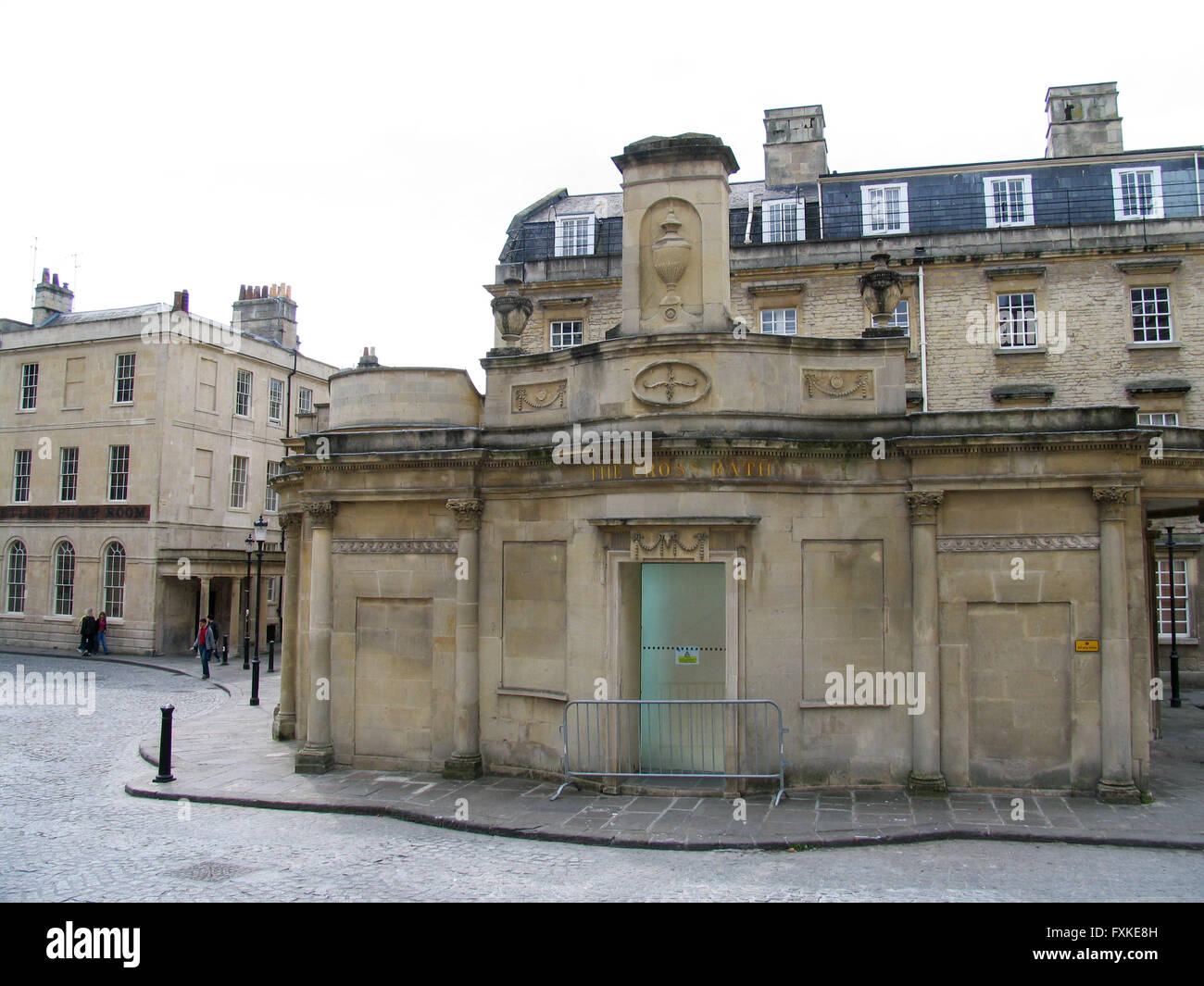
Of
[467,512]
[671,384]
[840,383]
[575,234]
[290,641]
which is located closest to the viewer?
[671,384]

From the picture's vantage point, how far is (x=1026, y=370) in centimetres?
2777

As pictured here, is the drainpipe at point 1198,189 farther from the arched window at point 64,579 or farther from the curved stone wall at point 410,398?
the arched window at point 64,579

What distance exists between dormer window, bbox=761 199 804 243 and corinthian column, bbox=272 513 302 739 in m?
19.9

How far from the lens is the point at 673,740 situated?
13.2 metres

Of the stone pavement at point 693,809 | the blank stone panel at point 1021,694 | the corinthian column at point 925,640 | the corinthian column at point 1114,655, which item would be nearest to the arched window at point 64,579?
the stone pavement at point 693,809

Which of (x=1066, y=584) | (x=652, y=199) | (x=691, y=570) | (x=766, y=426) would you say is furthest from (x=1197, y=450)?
(x=652, y=199)

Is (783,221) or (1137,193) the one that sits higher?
(1137,193)

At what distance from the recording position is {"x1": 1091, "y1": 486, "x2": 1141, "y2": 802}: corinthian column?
37.3 feet

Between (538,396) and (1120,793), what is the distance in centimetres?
900

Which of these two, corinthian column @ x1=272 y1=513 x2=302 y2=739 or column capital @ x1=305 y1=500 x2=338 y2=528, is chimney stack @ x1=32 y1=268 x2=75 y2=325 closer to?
corinthian column @ x1=272 y1=513 x2=302 y2=739

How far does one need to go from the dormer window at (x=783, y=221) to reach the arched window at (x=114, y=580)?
25548mm

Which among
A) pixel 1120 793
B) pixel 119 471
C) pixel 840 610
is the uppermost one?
pixel 119 471

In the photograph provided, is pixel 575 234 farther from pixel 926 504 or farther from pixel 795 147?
pixel 926 504

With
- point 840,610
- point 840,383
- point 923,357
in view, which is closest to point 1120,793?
point 840,610
